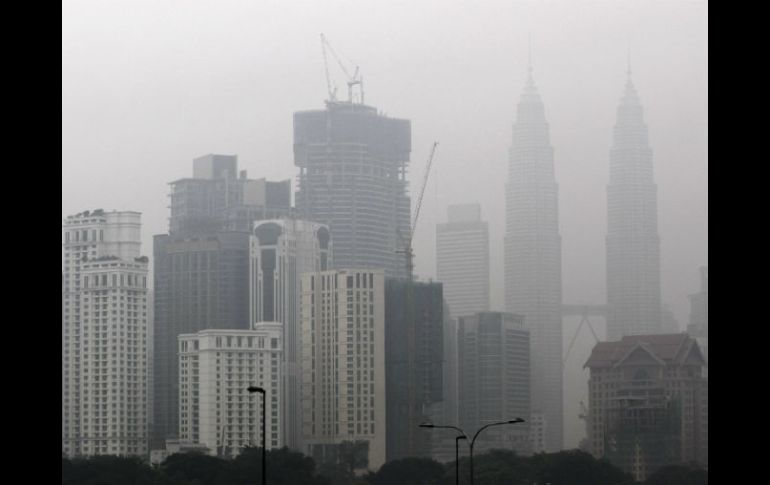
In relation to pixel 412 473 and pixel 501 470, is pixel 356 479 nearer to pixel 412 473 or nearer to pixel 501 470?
pixel 412 473

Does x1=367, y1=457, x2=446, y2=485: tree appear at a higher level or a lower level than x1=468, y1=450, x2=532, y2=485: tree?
lower

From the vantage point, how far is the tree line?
146375 millimetres

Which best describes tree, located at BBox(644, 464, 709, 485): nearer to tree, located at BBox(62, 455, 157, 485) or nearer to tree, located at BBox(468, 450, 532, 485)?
tree, located at BBox(468, 450, 532, 485)

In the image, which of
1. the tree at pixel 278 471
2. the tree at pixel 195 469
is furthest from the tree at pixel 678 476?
the tree at pixel 195 469

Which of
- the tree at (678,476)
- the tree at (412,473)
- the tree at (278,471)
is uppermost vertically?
the tree at (278,471)

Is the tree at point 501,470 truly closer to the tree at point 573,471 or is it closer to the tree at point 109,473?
the tree at point 573,471

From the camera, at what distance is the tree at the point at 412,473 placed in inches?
6722

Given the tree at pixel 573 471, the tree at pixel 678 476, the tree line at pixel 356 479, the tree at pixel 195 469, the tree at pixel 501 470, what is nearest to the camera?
the tree line at pixel 356 479

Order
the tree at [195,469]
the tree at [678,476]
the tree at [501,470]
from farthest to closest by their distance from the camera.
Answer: the tree at [678,476] < the tree at [501,470] < the tree at [195,469]

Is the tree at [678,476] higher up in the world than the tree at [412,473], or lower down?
lower down

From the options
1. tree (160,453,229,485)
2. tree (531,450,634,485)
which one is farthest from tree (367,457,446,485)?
tree (160,453,229,485)

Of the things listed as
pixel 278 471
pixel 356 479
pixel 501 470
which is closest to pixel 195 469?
pixel 278 471
